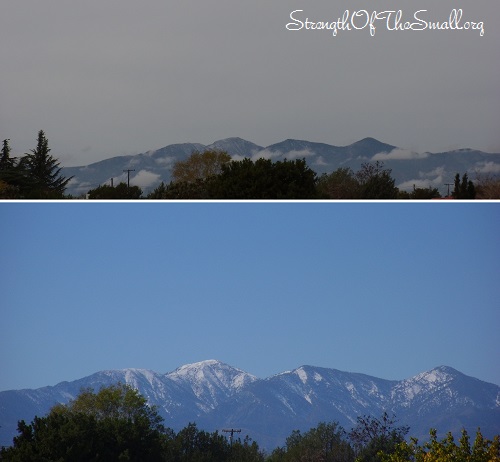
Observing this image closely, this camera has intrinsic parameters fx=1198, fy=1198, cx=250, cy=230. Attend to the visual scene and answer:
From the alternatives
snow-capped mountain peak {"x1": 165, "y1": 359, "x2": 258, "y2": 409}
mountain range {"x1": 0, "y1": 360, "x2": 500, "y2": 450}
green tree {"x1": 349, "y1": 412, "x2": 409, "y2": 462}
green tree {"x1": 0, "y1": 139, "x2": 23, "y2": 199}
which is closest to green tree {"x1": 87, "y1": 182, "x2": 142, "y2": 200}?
green tree {"x1": 0, "y1": 139, "x2": 23, "y2": 199}

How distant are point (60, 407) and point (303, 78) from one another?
20797mm

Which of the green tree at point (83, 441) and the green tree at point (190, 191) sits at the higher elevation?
the green tree at point (190, 191)

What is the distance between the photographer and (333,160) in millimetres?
67688

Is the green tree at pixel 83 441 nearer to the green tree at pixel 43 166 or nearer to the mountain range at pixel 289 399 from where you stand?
the mountain range at pixel 289 399

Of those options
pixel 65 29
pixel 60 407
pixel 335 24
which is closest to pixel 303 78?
pixel 335 24

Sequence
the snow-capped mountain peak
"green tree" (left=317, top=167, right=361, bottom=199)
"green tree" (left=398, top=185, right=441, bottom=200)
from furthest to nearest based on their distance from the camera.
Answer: "green tree" (left=317, top=167, right=361, bottom=199) < "green tree" (left=398, top=185, right=441, bottom=200) < the snow-capped mountain peak

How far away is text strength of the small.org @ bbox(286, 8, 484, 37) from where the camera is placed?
53.5 metres

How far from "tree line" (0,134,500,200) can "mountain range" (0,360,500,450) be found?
29.0 ft

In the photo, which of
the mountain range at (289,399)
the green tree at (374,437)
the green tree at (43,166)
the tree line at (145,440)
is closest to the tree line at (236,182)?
the green tree at (43,166)

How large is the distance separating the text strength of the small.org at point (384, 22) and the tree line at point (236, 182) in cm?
726

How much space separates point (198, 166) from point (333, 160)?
25.7 ft

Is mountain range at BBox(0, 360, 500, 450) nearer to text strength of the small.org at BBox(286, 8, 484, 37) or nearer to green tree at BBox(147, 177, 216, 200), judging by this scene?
green tree at BBox(147, 177, 216, 200)

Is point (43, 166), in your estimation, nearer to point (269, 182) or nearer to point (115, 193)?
point (115, 193)

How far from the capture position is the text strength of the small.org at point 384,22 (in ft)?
176
